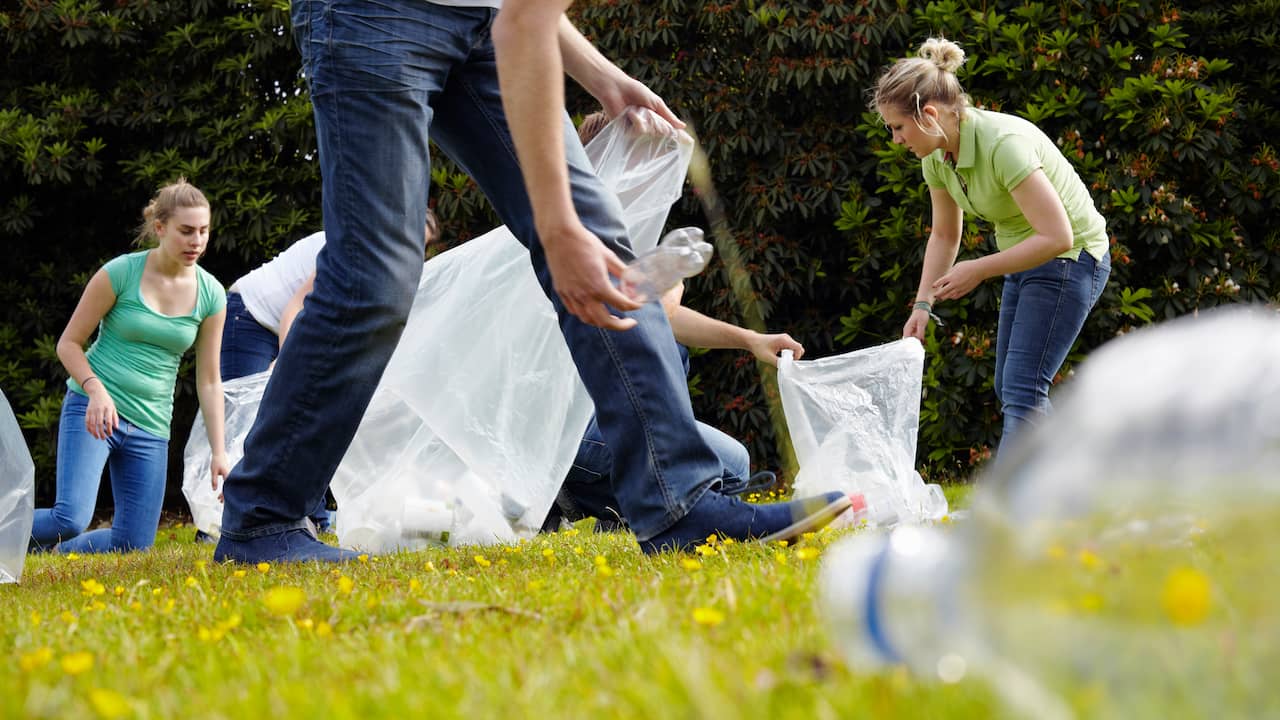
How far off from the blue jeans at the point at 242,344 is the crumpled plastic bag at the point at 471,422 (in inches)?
64.1

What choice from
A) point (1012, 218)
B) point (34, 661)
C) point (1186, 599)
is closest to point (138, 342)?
point (1012, 218)

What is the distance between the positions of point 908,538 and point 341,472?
3.46 metres

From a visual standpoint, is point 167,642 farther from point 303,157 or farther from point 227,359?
point 303,157

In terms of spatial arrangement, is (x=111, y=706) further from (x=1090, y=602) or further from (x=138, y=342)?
(x=138, y=342)

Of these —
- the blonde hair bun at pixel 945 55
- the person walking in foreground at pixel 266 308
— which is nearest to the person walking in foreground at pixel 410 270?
the blonde hair bun at pixel 945 55

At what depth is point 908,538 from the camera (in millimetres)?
1003

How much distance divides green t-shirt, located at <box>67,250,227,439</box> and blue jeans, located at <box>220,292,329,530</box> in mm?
154

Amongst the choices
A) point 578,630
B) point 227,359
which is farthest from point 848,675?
point 227,359

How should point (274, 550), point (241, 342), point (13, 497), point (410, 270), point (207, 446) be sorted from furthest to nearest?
1. point (241, 342)
2. point (207, 446)
3. point (13, 497)
4. point (274, 550)
5. point (410, 270)

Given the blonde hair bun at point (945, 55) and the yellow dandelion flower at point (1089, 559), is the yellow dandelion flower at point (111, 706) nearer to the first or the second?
the yellow dandelion flower at point (1089, 559)

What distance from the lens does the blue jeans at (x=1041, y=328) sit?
424 cm

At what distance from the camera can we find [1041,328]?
4.25m

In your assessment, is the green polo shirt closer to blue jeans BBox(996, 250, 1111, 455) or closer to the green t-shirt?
blue jeans BBox(996, 250, 1111, 455)

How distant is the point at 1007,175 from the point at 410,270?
230cm
